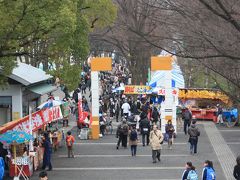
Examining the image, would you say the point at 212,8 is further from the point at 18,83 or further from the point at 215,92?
the point at 215,92

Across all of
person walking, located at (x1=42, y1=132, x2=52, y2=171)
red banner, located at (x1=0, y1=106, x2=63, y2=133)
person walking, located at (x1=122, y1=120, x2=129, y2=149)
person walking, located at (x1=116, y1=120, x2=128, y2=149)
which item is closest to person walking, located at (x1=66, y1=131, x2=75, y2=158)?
red banner, located at (x1=0, y1=106, x2=63, y2=133)

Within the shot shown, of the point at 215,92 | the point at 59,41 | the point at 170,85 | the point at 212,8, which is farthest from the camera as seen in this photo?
the point at 215,92

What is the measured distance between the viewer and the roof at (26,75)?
1081 inches

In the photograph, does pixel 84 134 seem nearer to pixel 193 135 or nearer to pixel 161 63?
pixel 161 63

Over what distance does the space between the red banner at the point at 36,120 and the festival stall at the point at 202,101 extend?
15798mm

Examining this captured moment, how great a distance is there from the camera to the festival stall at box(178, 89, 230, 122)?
39.5 m

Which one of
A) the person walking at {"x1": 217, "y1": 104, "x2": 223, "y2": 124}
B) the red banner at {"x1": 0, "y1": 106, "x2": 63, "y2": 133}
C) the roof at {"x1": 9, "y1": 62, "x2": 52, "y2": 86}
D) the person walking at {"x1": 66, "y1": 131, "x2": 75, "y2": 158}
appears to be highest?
the roof at {"x1": 9, "y1": 62, "x2": 52, "y2": 86}

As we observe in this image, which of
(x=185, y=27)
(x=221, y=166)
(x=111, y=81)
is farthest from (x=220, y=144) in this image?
(x=111, y=81)

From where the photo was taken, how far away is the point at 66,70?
2402 cm

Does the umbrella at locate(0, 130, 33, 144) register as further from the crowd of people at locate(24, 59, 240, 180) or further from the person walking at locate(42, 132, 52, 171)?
the crowd of people at locate(24, 59, 240, 180)

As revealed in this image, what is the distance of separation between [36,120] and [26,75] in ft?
25.6

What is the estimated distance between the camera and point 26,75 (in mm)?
29953

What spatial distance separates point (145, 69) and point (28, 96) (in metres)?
19.3

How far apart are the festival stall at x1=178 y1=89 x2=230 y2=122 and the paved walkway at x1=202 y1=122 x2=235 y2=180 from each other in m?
2.70
